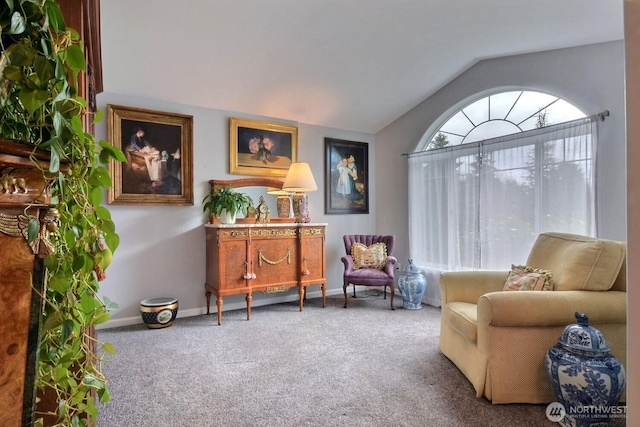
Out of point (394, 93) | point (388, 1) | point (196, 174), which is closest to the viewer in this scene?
point (388, 1)

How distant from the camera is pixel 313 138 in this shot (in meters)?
4.58

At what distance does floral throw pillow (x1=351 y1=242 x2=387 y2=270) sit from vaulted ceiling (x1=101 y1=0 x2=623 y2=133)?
191cm

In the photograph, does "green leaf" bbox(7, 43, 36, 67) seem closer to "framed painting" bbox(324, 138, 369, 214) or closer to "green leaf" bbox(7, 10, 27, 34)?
"green leaf" bbox(7, 10, 27, 34)

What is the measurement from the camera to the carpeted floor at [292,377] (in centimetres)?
185

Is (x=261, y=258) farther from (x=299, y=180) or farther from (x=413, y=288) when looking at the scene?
(x=413, y=288)

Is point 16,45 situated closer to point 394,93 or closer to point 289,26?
point 289,26

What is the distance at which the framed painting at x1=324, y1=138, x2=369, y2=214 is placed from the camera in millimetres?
4691

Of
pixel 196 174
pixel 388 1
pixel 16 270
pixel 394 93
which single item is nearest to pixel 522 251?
pixel 394 93

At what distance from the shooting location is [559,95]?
323 centimetres

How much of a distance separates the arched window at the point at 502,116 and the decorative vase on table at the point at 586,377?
2.36 m

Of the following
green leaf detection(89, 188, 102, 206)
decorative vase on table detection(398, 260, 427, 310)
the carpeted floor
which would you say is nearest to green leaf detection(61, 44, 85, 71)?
green leaf detection(89, 188, 102, 206)

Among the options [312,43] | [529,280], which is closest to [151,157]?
[312,43]

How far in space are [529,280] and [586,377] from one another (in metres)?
0.73

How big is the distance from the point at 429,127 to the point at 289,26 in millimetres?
2317
